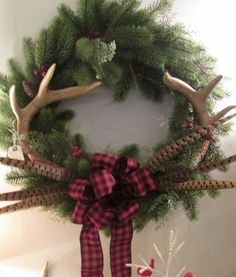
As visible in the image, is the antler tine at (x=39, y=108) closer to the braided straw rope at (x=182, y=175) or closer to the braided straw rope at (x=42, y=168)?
the braided straw rope at (x=42, y=168)

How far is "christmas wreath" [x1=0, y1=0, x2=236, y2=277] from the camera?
31.2 inches

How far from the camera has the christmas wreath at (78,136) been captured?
2.60 ft

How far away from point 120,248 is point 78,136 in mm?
304

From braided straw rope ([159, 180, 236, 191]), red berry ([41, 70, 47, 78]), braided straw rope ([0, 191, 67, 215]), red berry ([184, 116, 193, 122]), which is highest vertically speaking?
red berry ([41, 70, 47, 78])

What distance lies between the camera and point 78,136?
90 centimetres

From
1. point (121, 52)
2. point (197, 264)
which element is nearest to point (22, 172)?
point (121, 52)

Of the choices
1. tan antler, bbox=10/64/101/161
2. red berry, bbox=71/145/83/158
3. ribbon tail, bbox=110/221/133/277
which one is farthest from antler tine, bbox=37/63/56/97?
ribbon tail, bbox=110/221/133/277

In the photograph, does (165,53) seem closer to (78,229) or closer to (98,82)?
(98,82)

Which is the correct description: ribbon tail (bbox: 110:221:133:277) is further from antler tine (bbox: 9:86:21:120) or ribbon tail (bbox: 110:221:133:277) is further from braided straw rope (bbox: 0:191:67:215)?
antler tine (bbox: 9:86:21:120)

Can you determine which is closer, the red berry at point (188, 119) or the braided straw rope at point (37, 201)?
the braided straw rope at point (37, 201)

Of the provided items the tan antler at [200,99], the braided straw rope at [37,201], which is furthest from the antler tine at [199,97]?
the braided straw rope at [37,201]

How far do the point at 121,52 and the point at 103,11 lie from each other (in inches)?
4.3

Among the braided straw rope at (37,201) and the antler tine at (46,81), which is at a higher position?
the antler tine at (46,81)

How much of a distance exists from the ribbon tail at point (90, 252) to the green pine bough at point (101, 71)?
0.07m
